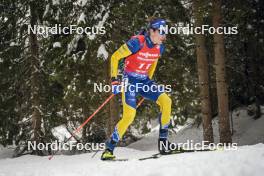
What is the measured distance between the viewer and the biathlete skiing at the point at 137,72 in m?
6.92

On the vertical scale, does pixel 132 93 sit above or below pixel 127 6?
below

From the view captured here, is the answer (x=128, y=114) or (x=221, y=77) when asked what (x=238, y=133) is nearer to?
(x=221, y=77)

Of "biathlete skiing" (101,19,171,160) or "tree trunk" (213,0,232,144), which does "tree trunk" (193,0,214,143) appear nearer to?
"tree trunk" (213,0,232,144)

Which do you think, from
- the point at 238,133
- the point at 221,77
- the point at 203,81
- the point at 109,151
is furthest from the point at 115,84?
the point at 238,133

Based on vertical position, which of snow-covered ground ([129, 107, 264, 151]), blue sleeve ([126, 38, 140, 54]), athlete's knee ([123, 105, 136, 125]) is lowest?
snow-covered ground ([129, 107, 264, 151])

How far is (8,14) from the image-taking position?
1348 cm

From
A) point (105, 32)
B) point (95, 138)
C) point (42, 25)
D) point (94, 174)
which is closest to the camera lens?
point (94, 174)

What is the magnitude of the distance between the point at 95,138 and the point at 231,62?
8196 millimetres

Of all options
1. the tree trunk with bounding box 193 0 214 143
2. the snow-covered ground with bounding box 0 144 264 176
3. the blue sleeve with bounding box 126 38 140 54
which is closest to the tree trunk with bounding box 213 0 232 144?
the tree trunk with bounding box 193 0 214 143

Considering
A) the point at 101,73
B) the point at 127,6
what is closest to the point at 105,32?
the point at 127,6

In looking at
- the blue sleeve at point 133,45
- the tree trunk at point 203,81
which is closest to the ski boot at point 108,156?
the blue sleeve at point 133,45

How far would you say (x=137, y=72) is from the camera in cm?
717

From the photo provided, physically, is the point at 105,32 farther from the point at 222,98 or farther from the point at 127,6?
the point at 222,98

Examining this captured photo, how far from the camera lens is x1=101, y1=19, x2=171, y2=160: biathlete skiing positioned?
692cm
